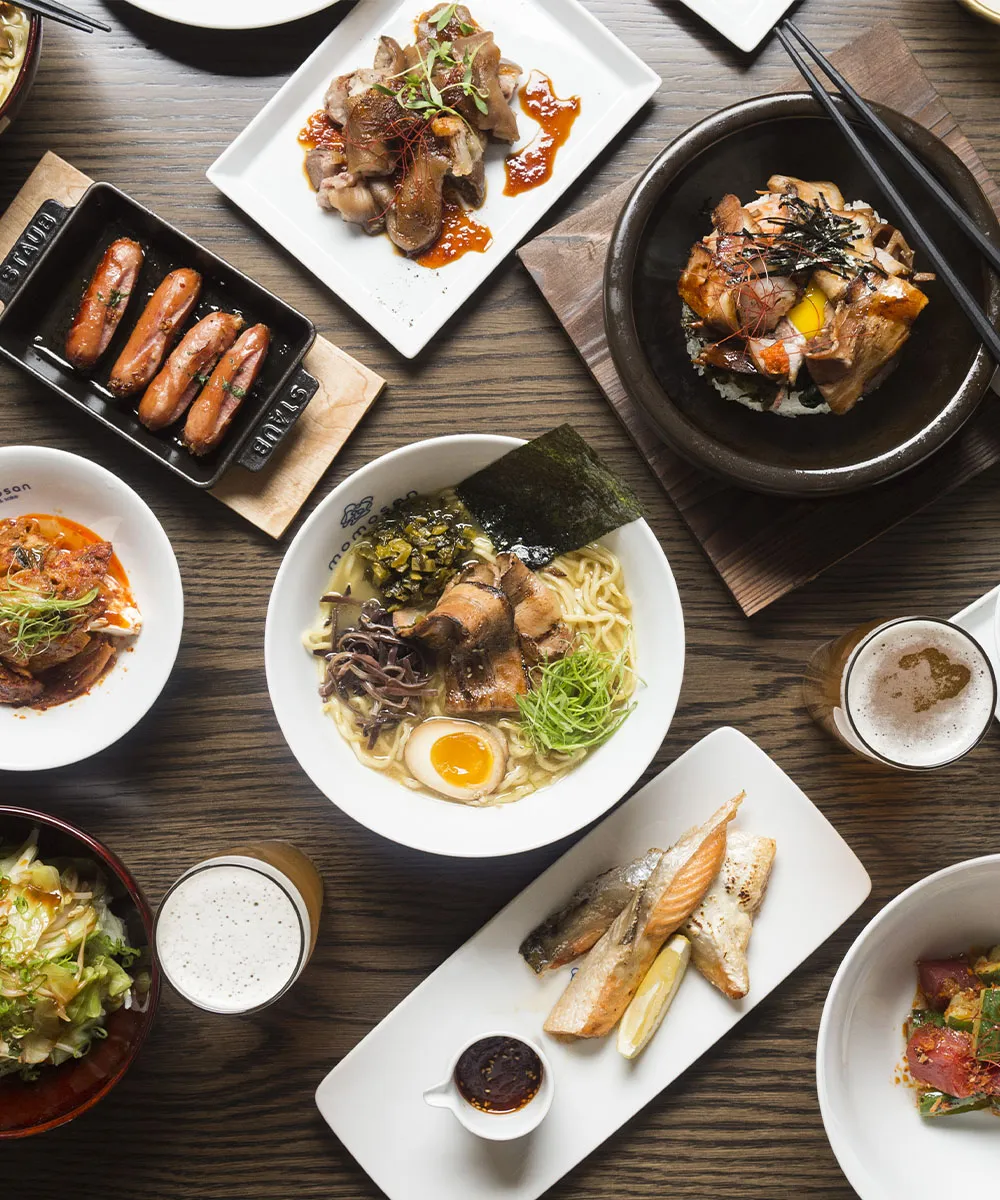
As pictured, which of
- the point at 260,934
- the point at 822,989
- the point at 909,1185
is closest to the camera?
the point at 260,934

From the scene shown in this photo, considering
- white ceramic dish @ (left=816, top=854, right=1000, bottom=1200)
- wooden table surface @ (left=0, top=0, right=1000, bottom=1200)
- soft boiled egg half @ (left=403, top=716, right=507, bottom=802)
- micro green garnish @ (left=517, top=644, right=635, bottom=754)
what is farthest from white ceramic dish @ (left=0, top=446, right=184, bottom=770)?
white ceramic dish @ (left=816, top=854, right=1000, bottom=1200)

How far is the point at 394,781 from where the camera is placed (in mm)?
2900

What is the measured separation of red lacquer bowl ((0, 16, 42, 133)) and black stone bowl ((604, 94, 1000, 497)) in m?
Result: 1.73

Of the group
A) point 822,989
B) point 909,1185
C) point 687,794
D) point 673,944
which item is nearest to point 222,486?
point 687,794

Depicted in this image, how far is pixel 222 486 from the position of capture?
301 centimetres

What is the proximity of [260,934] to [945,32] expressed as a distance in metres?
3.45

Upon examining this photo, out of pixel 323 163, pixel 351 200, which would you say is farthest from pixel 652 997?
pixel 323 163

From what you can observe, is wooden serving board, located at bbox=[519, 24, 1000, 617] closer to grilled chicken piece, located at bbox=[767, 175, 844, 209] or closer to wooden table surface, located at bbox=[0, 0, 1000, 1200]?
wooden table surface, located at bbox=[0, 0, 1000, 1200]

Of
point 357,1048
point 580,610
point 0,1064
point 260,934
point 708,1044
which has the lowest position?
point 0,1064

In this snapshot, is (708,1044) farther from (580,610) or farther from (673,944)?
(580,610)

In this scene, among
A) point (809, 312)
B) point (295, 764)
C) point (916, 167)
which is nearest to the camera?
point (916, 167)

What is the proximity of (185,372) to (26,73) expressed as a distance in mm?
915

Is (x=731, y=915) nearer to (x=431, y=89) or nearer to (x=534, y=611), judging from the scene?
(x=534, y=611)

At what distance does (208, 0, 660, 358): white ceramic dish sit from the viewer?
9.90 ft
